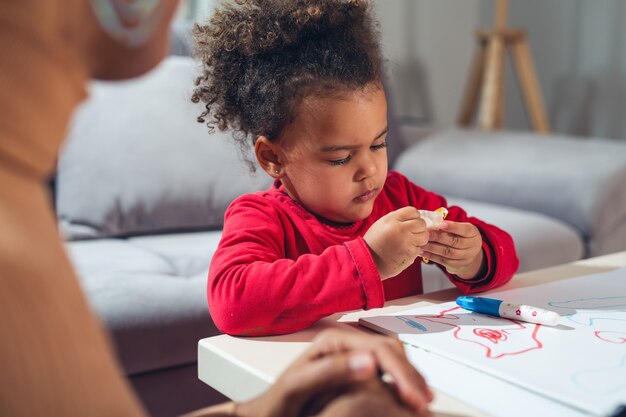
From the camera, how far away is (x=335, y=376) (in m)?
0.47

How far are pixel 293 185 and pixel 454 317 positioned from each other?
30 centimetres

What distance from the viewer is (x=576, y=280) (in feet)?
3.39

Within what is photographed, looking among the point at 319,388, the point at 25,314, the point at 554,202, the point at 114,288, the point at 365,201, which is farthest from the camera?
the point at 554,202

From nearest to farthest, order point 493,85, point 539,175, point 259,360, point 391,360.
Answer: point 391,360
point 259,360
point 539,175
point 493,85

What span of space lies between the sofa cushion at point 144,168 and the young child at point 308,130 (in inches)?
30.0

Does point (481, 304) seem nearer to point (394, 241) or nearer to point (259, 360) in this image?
point (394, 241)

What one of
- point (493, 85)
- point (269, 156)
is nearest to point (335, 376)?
point (269, 156)

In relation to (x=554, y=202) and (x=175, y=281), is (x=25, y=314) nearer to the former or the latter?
(x=175, y=281)

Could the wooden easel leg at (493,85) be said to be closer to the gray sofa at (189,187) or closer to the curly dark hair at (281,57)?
the gray sofa at (189,187)

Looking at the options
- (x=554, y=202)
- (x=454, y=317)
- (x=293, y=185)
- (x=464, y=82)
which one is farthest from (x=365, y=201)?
(x=464, y=82)

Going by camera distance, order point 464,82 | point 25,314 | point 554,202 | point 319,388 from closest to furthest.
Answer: point 25,314 < point 319,388 < point 554,202 < point 464,82

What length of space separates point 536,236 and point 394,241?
1.08 meters

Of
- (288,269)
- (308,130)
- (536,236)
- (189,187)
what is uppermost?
(308,130)

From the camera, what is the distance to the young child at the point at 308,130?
97 centimetres
